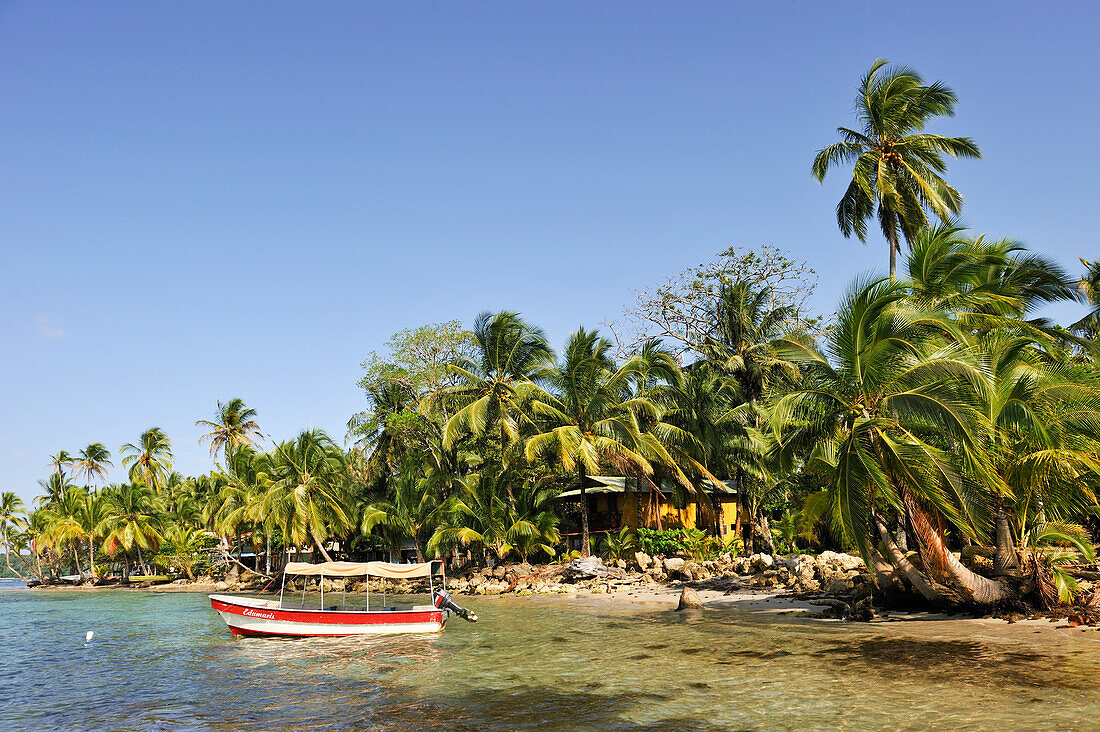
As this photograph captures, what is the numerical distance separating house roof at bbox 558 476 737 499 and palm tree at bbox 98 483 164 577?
37800mm

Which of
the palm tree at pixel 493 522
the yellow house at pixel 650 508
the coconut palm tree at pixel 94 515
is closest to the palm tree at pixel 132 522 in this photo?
the coconut palm tree at pixel 94 515

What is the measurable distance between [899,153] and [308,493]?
33.0 metres

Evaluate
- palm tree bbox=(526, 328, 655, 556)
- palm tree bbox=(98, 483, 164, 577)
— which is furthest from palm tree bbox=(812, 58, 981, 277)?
palm tree bbox=(98, 483, 164, 577)

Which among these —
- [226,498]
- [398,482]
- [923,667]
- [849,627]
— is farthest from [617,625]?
[226,498]

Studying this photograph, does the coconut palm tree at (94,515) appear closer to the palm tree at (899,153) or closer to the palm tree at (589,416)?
the palm tree at (589,416)

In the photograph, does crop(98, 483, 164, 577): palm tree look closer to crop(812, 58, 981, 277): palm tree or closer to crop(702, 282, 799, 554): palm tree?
crop(702, 282, 799, 554): palm tree

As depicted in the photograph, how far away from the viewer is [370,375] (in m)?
44.0

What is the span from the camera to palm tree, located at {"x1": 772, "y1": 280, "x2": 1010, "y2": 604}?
15.5 m

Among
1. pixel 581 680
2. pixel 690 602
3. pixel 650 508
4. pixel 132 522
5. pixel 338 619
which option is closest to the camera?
pixel 581 680

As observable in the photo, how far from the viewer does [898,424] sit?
54.7 feet

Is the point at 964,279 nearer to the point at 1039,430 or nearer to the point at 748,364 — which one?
the point at 1039,430

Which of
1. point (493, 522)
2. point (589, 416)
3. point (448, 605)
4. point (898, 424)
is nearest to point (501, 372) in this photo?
point (589, 416)

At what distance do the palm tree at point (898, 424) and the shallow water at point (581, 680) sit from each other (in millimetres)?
2461

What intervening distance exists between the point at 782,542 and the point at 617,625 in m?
14.8
